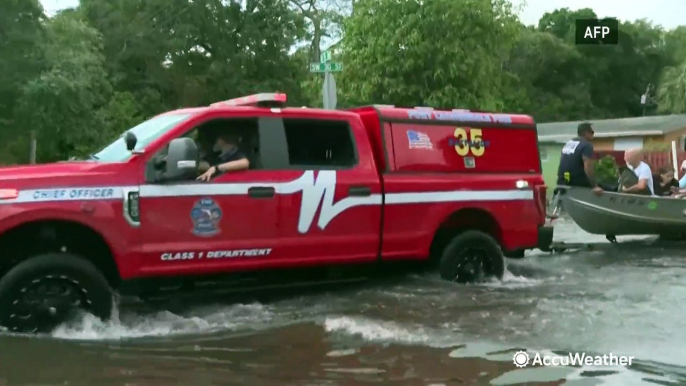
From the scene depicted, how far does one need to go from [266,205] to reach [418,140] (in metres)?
1.88

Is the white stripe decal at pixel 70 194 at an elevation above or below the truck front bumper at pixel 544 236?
above

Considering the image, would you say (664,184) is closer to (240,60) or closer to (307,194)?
(307,194)

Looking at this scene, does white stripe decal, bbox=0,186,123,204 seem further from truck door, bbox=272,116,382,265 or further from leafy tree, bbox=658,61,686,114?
leafy tree, bbox=658,61,686,114

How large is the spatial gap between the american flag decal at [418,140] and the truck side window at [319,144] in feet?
2.16

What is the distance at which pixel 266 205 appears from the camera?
6855 mm

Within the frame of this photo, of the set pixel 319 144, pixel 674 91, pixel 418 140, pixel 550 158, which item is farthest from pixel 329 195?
Result: pixel 674 91

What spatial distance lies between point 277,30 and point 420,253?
91.8ft

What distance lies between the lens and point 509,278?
344 inches

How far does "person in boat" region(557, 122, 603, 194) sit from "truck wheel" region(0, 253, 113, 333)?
732cm

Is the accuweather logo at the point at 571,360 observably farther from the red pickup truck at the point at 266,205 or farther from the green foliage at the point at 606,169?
the green foliage at the point at 606,169

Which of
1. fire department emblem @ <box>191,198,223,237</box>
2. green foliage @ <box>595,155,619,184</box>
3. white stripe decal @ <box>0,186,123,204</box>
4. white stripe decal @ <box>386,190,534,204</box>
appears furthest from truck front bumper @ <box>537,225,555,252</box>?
green foliage @ <box>595,155,619,184</box>

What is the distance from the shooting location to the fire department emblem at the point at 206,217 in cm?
651

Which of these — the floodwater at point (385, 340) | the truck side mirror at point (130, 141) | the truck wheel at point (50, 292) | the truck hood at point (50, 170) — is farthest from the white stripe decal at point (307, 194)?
the floodwater at point (385, 340)

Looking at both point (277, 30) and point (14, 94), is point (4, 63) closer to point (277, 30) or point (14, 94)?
point (14, 94)
